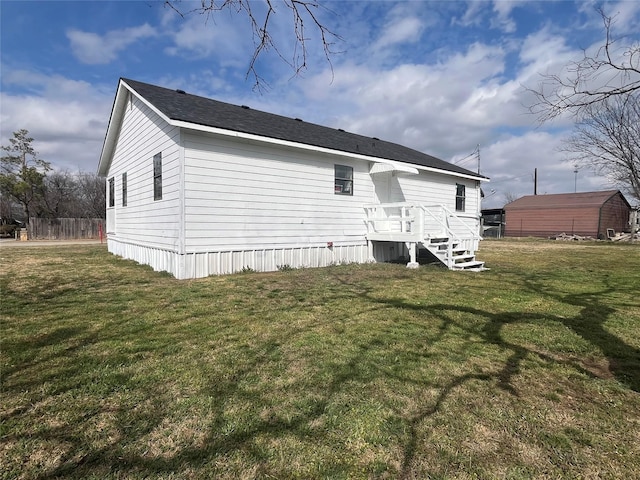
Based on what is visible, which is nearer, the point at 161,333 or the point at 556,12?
the point at 161,333

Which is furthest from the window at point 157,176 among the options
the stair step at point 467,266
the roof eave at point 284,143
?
the stair step at point 467,266

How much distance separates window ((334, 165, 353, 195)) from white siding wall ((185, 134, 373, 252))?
160 mm

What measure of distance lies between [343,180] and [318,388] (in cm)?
871

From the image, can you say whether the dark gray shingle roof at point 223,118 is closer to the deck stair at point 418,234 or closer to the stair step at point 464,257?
the deck stair at point 418,234

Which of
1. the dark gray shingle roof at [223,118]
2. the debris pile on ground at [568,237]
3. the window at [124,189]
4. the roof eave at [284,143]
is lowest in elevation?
the debris pile on ground at [568,237]

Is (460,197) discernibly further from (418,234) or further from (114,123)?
(114,123)

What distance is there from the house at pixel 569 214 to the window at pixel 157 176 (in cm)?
3585

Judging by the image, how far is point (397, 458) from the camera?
2.06m

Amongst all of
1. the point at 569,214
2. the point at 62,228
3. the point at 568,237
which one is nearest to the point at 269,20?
the point at 62,228

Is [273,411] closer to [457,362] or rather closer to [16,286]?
[457,362]

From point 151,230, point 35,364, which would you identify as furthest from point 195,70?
point 35,364

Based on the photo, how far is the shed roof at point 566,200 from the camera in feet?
107

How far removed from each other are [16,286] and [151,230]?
11.1ft

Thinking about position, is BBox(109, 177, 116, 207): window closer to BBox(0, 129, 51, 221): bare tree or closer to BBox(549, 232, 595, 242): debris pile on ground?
BBox(0, 129, 51, 221): bare tree
